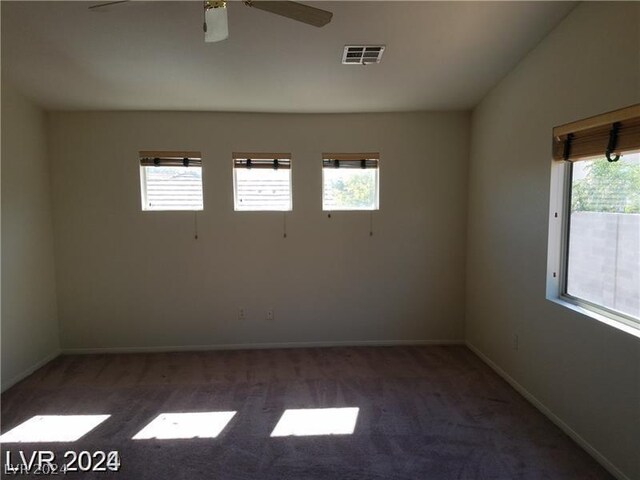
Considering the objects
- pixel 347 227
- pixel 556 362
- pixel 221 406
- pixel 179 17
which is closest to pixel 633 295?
pixel 556 362

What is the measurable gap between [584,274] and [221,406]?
2714 mm

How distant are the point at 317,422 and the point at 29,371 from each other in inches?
106

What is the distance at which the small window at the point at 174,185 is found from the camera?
330cm

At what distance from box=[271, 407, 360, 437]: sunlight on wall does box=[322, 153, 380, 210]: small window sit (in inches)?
75.4

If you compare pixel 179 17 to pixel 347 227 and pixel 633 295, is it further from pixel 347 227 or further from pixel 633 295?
pixel 633 295

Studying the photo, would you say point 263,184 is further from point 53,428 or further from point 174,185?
point 53,428

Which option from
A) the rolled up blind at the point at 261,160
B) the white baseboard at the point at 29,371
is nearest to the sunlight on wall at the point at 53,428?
the white baseboard at the point at 29,371

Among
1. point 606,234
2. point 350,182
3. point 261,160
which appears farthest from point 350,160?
point 606,234

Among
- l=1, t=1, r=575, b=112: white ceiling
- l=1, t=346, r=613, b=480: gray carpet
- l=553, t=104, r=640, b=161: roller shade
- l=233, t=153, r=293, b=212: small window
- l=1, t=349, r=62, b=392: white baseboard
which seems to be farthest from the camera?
l=233, t=153, r=293, b=212: small window

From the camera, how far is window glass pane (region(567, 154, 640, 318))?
5.83ft

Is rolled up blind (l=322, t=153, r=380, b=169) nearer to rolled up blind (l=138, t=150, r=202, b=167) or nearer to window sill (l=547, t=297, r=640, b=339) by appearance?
rolled up blind (l=138, t=150, r=202, b=167)

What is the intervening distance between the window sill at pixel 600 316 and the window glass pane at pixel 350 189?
1.79m


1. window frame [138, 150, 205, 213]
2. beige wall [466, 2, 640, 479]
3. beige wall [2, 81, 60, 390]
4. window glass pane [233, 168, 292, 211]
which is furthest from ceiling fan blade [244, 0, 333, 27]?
beige wall [2, 81, 60, 390]

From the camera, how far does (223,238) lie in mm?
3379
